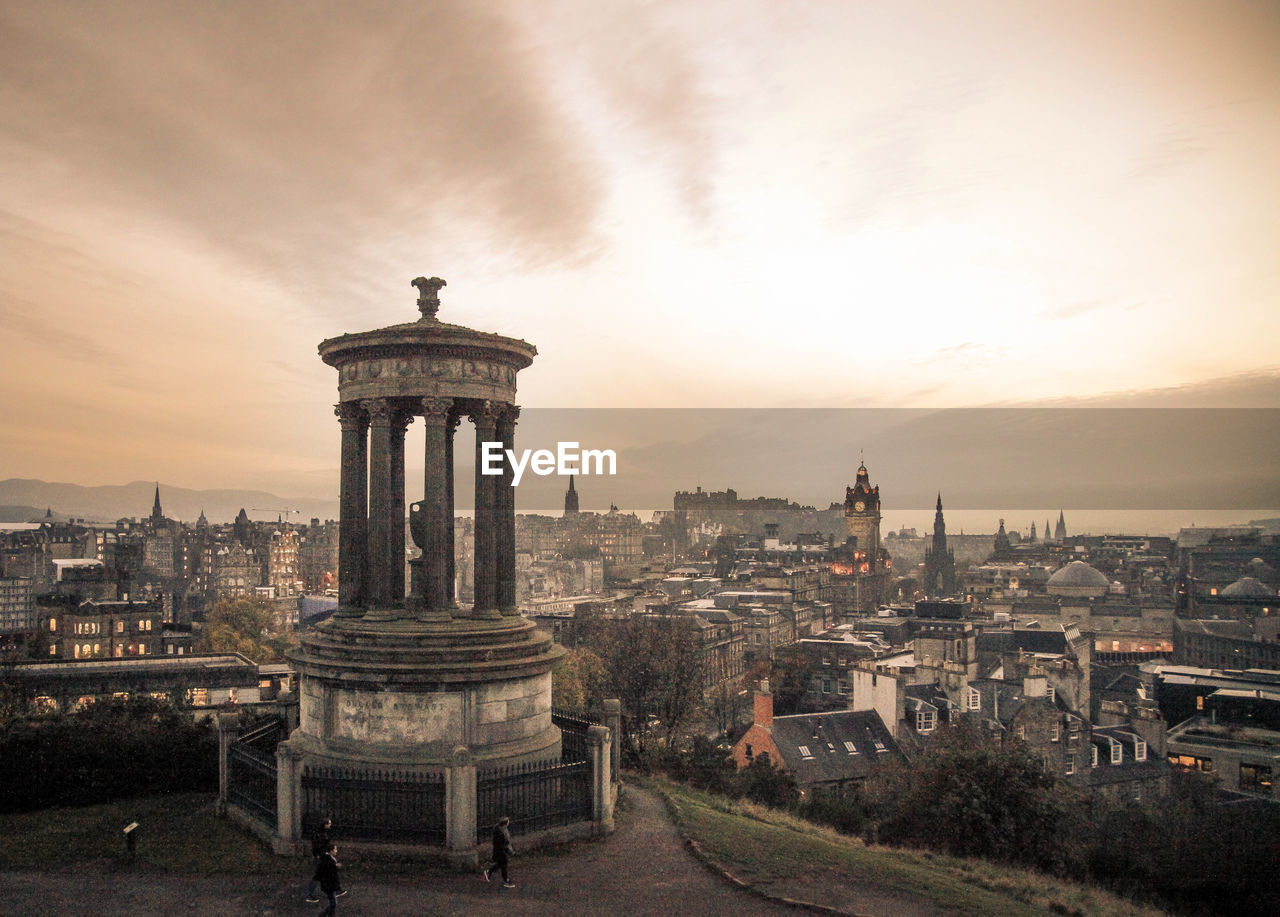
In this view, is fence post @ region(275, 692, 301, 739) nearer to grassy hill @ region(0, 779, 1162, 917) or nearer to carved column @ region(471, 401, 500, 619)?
grassy hill @ region(0, 779, 1162, 917)

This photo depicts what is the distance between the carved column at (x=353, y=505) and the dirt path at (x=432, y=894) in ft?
21.1

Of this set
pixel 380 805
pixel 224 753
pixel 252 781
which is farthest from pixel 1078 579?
pixel 252 781

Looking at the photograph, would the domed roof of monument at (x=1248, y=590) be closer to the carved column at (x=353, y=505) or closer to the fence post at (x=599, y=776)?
the fence post at (x=599, y=776)

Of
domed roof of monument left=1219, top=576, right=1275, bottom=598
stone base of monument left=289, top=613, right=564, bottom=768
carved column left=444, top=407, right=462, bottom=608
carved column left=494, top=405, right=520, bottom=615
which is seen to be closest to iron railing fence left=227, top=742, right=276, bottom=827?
stone base of monument left=289, top=613, right=564, bottom=768

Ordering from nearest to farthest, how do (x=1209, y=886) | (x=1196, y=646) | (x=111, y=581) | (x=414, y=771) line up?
(x=414, y=771) < (x=1209, y=886) < (x=1196, y=646) < (x=111, y=581)

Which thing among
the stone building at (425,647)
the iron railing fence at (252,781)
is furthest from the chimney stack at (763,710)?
the iron railing fence at (252,781)

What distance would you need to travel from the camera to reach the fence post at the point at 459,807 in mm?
16250

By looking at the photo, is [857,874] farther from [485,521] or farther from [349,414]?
[349,414]

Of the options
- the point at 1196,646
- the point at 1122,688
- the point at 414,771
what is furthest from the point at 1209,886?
the point at 1196,646

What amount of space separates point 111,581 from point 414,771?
4804 inches

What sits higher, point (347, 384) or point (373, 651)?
point (347, 384)

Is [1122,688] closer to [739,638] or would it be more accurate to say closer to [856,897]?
[739,638]

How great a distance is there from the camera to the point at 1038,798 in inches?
1090

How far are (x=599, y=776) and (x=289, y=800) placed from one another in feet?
18.7
